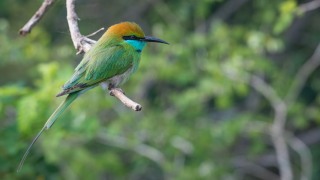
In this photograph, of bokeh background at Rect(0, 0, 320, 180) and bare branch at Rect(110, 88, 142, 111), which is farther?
bokeh background at Rect(0, 0, 320, 180)

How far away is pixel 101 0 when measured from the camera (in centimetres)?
729

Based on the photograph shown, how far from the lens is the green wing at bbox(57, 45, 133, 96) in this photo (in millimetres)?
3578

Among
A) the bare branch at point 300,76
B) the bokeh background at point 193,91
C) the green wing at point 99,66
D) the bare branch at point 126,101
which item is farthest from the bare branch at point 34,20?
the bare branch at point 300,76

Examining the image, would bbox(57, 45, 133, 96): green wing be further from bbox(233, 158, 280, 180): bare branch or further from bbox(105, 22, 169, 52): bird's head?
bbox(233, 158, 280, 180): bare branch

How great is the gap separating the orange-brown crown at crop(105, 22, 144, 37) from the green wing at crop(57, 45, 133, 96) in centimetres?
7

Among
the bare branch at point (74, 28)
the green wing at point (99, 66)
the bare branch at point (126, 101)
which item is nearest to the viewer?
Answer: the bare branch at point (126, 101)

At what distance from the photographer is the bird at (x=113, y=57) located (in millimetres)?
3645

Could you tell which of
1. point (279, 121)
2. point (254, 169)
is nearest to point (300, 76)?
point (279, 121)

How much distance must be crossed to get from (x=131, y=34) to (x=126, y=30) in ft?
0.10

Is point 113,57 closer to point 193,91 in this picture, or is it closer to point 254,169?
point 193,91

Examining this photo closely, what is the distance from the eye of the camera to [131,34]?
3742mm

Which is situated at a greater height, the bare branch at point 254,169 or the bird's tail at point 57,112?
the bare branch at point 254,169

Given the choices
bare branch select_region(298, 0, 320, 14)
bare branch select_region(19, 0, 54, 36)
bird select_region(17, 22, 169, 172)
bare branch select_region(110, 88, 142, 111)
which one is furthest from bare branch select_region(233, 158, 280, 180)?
bare branch select_region(19, 0, 54, 36)

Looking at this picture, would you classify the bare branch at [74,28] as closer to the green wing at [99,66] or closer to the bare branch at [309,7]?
the green wing at [99,66]
